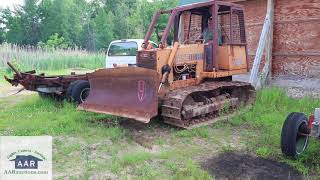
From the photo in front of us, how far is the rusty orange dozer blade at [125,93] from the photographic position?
6.76 metres

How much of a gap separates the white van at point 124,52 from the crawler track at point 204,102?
4729 millimetres

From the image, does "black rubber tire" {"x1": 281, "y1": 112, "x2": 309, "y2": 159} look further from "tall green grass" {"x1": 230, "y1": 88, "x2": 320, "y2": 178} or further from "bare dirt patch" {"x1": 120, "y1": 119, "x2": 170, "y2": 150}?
"bare dirt patch" {"x1": 120, "y1": 119, "x2": 170, "y2": 150}

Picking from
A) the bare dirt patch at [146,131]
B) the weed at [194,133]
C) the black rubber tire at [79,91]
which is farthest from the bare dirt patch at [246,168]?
the black rubber tire at [79,91]

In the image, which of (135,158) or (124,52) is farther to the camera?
(124,52)

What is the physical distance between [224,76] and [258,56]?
2189 millimetres

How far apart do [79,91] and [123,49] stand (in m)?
4.56

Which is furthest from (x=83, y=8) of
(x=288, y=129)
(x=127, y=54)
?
(x=288, y=129)

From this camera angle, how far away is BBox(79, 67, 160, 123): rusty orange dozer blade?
6.76m

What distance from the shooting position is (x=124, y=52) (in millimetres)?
12961

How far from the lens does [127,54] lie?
1284 cm

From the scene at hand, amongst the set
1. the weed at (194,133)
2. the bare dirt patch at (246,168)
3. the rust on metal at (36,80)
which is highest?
the rust on metal at (36,80)

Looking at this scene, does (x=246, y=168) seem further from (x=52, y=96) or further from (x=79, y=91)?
(x=52, y=96)
